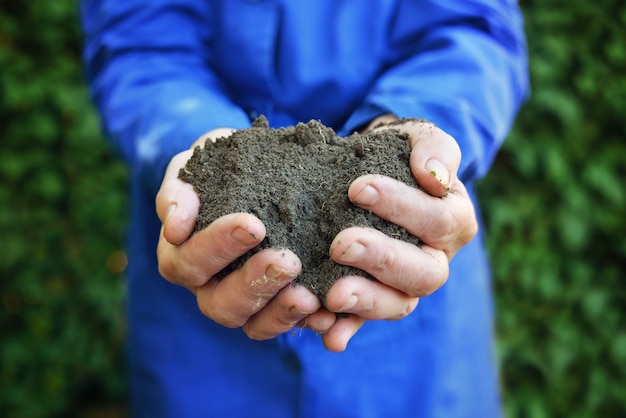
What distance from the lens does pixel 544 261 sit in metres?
2.57

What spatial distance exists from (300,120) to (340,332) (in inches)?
24.4

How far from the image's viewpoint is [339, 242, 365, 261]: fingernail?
90 centimetres

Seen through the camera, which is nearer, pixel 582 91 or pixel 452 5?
pixel 452 5

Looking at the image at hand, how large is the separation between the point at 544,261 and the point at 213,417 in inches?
67.4

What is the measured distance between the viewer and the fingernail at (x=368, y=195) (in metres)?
0.94

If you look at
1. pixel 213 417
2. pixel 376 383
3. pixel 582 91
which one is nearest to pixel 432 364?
pixel 376 383

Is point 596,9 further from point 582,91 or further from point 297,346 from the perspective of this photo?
point 297,346

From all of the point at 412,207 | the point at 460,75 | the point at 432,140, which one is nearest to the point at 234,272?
the point at 412,207

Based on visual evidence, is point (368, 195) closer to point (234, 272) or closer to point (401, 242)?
point (401, 242)

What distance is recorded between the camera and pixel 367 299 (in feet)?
3.11

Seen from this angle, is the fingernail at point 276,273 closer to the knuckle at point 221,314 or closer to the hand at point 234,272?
the hand at point 234,272

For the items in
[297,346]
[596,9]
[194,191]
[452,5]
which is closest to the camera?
[194,191]

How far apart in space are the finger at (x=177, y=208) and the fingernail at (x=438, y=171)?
1.29ft

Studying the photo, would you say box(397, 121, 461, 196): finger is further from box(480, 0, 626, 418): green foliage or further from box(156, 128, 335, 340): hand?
box(480, 0, 626, 418): green foliage
